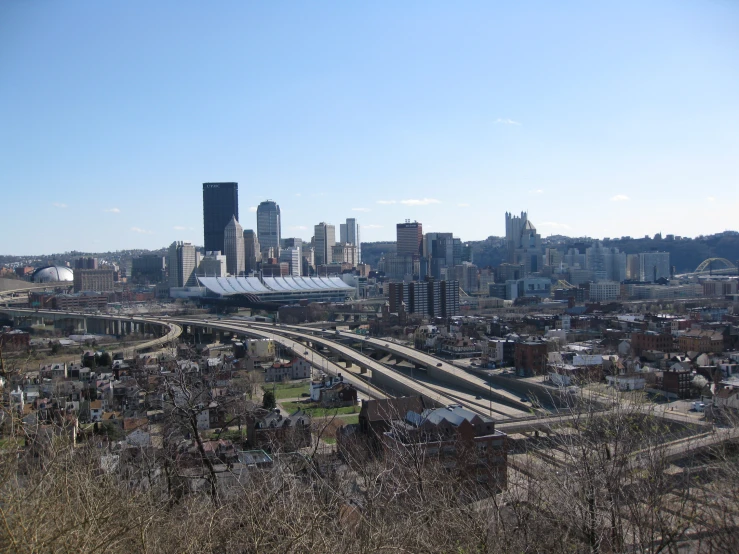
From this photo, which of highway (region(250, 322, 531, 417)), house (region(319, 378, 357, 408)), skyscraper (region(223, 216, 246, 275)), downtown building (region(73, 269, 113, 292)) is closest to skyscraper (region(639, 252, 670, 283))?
skyscraper (region(223, 216, 246, 275))

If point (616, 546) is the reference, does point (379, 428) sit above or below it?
below

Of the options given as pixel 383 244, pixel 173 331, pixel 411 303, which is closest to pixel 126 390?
pixel 173 331

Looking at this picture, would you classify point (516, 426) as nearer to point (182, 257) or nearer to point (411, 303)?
point (411, 303)

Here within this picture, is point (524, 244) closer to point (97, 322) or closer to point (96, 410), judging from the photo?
point (97, 322)

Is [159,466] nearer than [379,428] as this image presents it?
Yes

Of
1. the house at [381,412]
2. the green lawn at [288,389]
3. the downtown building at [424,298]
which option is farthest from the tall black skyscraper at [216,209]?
the house at [381,412]

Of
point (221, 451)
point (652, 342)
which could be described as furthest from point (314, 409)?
point (652, 342)
